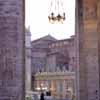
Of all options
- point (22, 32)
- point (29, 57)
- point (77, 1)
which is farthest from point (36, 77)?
point (22, 32)

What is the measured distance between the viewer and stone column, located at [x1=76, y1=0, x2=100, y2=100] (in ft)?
58.9

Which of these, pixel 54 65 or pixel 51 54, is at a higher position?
pixel 51 54

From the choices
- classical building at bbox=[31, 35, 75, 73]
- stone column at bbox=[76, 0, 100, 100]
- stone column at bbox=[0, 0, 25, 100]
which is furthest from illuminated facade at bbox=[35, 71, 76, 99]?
stone column at bbox=[0, 0, 25, 100]

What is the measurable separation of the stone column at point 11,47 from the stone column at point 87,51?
3.82 metres

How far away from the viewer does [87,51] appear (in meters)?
18.4

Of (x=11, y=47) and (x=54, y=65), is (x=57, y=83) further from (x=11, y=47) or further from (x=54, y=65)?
(x=11, y=47)

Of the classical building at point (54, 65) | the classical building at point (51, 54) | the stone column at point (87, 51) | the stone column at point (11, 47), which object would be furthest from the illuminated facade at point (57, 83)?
the stone column at point (11, 47)

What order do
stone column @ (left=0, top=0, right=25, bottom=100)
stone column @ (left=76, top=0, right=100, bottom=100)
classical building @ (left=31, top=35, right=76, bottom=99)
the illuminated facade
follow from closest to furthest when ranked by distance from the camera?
stone column @ (left=0, top=0, right=25, bottom=100) < stone column @ (left=76, top=0, right=100, bottom=100) < the illuminated facade < classical building @ (left=31, top=35, right=76, bottom=99)

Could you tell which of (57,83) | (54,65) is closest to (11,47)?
(57,83)

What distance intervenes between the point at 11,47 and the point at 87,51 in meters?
4.49

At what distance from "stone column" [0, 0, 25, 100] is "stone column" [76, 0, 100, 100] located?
12.5ft

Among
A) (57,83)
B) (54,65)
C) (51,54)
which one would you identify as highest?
(51,54)

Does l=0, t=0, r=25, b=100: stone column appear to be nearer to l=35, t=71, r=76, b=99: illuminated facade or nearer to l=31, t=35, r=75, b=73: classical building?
l=35, t=71, r=76, b=99: illuminated facade

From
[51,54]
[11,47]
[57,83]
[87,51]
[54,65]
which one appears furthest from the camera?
[51,54]
